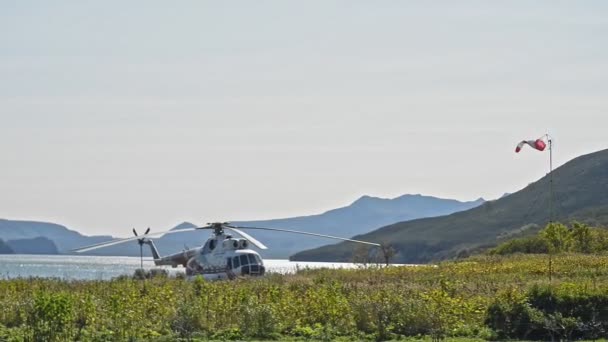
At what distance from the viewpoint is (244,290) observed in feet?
94.2

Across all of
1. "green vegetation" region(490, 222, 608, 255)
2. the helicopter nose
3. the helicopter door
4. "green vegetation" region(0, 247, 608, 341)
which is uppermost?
"green vegetation" region(490, 222, 608, 255)

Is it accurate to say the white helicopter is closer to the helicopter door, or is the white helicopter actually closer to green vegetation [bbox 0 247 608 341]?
the helicopter door

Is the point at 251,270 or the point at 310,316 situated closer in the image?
the point at 310,316

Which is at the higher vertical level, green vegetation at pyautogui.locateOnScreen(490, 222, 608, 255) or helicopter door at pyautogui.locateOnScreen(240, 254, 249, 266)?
green vegetation at pyautogui.locateOnScreen(490, 222, 608, 255)

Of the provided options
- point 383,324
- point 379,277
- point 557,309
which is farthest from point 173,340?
point 379,277

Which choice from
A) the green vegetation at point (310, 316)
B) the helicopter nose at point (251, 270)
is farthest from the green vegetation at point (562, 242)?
the green vegetation at point (310, 316)

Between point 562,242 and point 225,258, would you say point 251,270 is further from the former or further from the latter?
point 562,242

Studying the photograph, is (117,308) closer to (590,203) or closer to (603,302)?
(603,302)

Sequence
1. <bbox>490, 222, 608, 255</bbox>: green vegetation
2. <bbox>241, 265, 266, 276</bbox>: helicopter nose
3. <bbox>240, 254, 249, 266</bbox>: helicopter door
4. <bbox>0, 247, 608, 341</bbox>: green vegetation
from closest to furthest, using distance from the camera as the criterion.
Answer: <bbox>0, 247, 608, 341</bbox>: green vegetation < <bbox>241, 265, 266, 276</bbox>: helicopter nose < <bbox>240, 254, 249, 266</bbox>: helicopter door < <bbox>490, 222, 608, 255</bbox>: green vegetation

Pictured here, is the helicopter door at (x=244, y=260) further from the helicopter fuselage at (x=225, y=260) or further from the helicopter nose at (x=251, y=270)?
the helicopter nose at (x=251, y=270)

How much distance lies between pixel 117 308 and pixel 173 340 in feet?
6.58

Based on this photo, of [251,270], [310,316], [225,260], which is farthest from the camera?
[225,260]

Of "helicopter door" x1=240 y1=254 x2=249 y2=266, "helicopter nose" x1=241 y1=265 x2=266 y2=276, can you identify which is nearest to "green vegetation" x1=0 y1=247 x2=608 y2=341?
"helicopter nose" x1=241 y1=265 x2=266 y2=276

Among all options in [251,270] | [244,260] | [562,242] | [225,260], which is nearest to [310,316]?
[251,270]
